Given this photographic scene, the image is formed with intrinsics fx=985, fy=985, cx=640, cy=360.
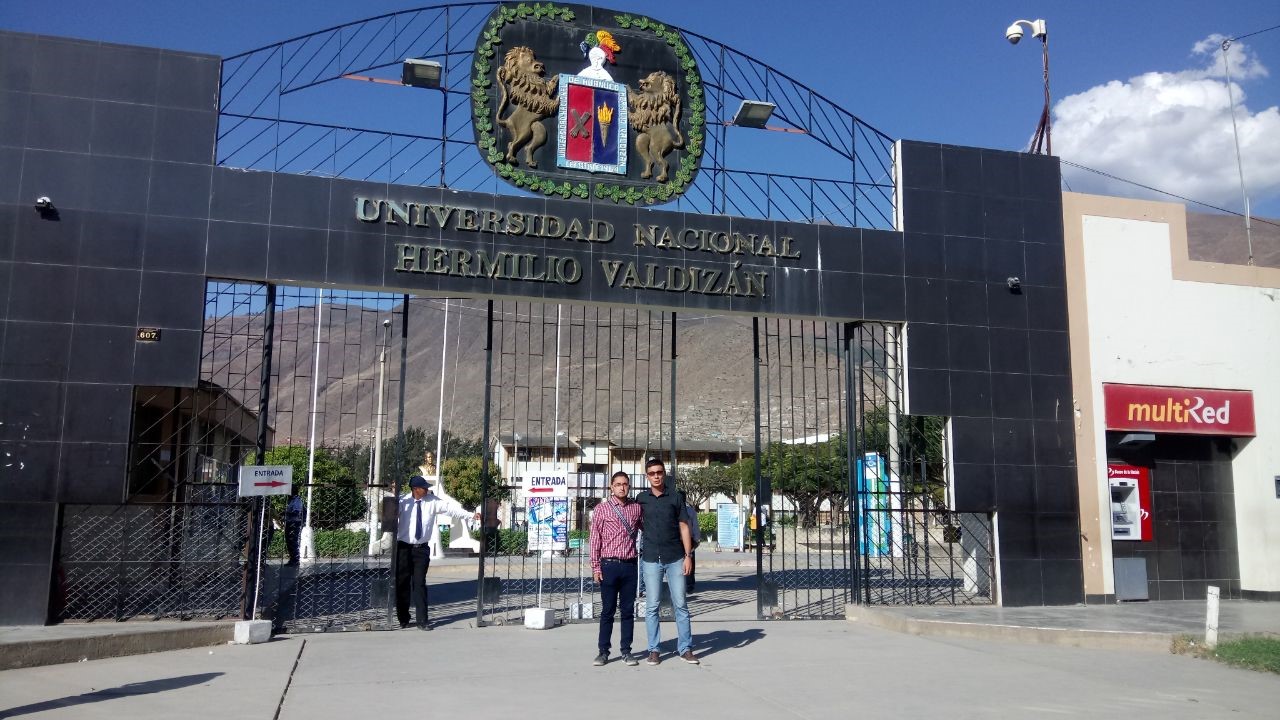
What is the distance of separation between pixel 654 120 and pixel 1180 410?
8.64 meters

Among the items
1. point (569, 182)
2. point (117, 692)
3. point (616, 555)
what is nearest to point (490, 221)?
point (569, 182)

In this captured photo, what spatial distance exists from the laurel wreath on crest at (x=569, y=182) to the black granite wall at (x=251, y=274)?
0.32 meters

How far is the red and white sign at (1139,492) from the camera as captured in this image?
14.0 meters

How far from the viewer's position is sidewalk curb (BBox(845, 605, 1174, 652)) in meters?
10.1

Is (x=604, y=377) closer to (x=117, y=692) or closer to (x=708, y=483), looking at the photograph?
(x=708, y=483)

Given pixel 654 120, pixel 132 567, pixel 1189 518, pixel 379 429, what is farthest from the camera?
pixel 379 429

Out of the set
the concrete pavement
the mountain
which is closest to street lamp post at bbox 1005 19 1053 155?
the concrete pavement

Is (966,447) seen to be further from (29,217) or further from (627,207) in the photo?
(29,217)

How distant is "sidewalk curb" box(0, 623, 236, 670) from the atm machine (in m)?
11.6

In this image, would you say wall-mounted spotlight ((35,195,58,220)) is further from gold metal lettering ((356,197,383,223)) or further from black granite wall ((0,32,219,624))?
gold metal lettering ((356,197,383,223))

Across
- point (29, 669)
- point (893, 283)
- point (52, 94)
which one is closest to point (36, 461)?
point (29, 669)

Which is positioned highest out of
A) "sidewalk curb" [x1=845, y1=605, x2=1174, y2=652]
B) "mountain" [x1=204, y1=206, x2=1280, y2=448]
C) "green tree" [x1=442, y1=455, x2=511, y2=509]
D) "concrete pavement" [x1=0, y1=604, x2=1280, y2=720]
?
"mountain" [x1=204, y1=206, x2=1280, y2=448]

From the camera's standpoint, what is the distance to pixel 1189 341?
14.4 m

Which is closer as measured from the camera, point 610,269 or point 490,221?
point 490,221
